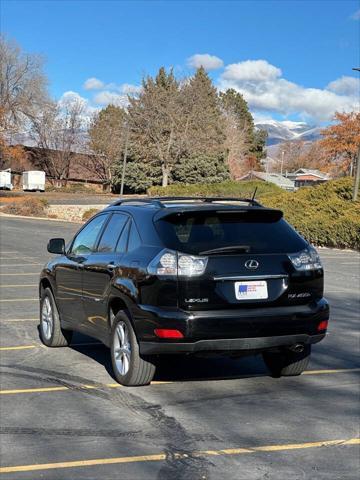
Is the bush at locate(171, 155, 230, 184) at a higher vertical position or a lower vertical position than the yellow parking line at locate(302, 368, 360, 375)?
higher

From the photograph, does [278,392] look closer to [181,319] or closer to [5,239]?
[181,319]

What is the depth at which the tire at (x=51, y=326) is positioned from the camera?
7824mm

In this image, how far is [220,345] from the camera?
218 inches

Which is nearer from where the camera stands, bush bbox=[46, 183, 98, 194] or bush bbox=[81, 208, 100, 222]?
bush bbox=[81, 208, 100, 222]

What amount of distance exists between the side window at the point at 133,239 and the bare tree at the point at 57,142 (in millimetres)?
78067

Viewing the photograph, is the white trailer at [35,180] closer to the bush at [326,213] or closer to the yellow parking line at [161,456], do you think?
the bush at [326,213]

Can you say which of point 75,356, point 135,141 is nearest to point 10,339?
point 75,356

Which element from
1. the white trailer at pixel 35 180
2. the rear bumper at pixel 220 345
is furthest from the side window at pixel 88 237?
the white trailer at pixel 35 180

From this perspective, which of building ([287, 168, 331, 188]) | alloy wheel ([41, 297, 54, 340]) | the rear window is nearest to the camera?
the rear window

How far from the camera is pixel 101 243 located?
683cm

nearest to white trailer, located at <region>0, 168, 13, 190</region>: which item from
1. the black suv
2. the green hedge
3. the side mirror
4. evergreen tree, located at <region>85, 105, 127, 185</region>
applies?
evergreen tree, located at <region>85, 105, 127, 185</region>

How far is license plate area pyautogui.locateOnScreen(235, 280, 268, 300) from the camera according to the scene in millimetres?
5559

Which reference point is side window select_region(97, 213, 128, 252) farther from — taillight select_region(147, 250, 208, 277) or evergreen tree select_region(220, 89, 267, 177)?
evergreen tree select_region(220, 89, 267, 177)

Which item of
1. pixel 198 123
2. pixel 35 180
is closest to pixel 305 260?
pixel 198 123
